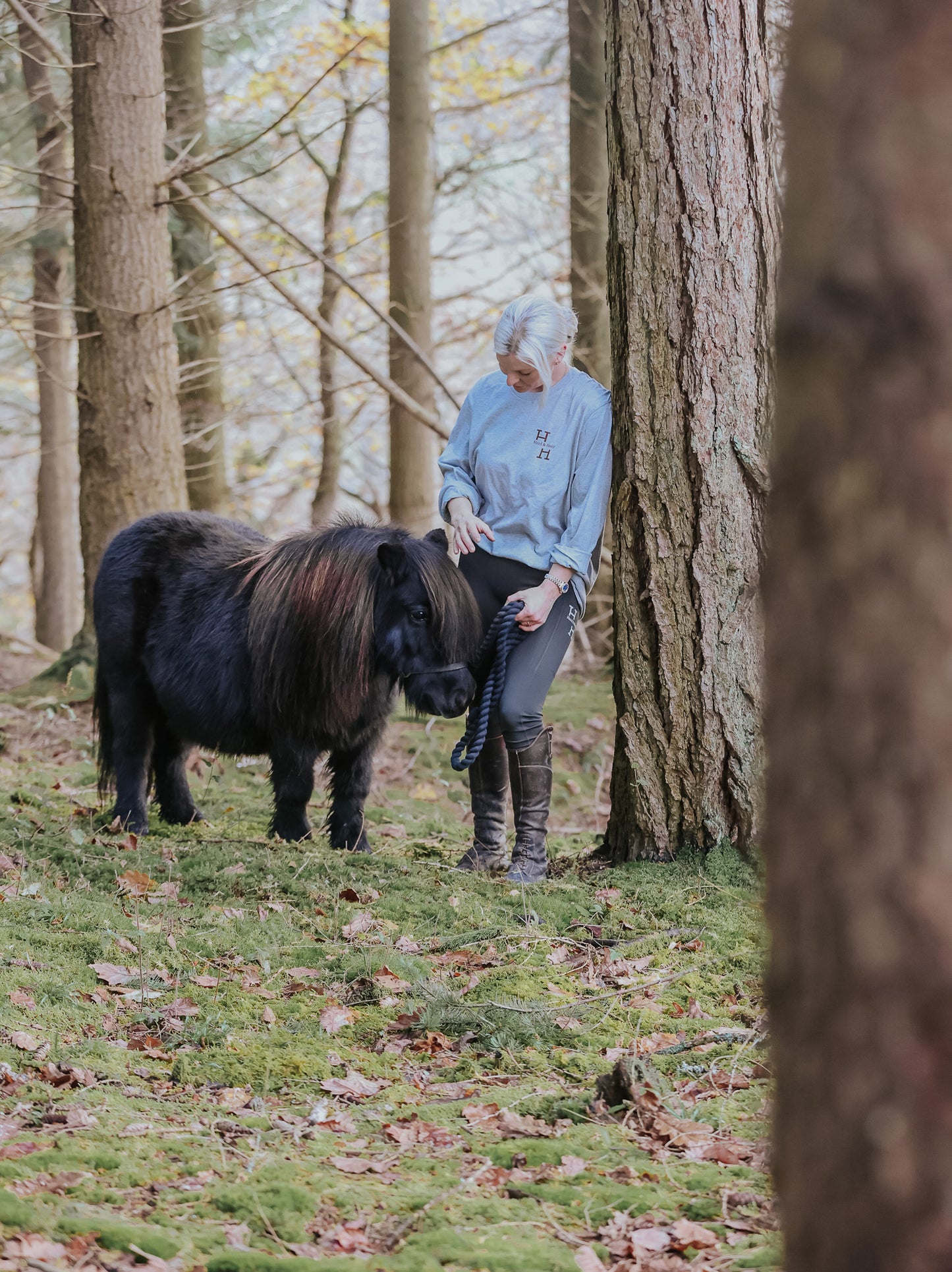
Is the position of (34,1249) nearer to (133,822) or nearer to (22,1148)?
(22,1148)

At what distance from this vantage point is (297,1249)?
6.85 ft

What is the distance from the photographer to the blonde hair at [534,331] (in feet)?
14.1

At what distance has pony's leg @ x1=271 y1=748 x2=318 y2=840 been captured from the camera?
5.21 m

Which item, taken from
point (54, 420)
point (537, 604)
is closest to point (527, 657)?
point (537, 604)

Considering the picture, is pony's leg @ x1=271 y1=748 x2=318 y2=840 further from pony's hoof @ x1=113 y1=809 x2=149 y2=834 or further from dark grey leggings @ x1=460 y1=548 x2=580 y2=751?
dark grey leggings @ x1=460 y1=548 x2=580 y2=751

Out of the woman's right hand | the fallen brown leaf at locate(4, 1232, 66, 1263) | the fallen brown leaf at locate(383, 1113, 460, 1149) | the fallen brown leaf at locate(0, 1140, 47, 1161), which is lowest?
the fallen brown leaf at locate(383, 1113, 460, 1149)

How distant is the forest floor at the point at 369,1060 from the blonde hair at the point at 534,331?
2019 mm

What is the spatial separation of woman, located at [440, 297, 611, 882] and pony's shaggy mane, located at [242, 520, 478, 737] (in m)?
0.18

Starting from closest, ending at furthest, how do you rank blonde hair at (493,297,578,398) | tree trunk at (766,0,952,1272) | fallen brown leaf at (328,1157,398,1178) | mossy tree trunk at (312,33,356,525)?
tree trunk at (766,0,952,1272)
fallen brown leaf at (328,1157,398,1178)
blonde hair at (493,297,578,398)
mossy tree trunk at (312,33,356,525)

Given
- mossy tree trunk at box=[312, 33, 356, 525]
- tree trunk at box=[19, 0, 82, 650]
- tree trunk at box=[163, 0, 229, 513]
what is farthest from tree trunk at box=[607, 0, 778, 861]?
mossy tree trunk at box=[312, 33, 356, 525]

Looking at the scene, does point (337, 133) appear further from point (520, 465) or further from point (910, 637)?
point (910, 637)

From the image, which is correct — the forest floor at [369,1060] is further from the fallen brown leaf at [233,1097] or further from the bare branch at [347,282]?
the bare branch at [347,282]

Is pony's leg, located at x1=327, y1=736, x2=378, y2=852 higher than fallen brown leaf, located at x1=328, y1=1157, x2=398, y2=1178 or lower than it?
higher

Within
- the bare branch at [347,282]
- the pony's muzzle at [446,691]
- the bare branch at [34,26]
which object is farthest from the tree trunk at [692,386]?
the bare branch at [34,26]
